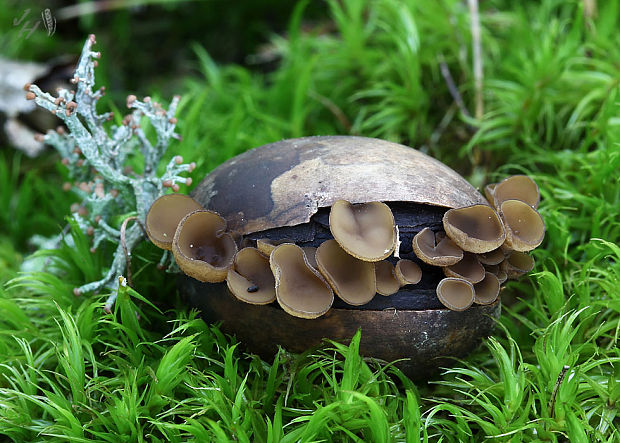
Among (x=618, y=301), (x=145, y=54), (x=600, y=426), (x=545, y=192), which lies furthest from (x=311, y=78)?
(x=600, y=426)

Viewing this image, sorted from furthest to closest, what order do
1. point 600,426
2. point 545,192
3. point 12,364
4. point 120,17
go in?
point 120,17 → point 545,192 → point 12,364 → point 600,426

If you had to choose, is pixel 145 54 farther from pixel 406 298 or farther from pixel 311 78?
pixel 406 298

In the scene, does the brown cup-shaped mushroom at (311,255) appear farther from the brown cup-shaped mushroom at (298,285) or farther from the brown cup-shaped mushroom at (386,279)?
the brown cup-shaped mushroom at (386,279)

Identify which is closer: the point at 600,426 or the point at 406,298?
the point at 600,426

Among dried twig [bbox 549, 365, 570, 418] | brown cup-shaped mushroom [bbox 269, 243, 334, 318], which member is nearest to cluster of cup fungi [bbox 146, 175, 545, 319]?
brown cup-shaped mushroom [bbox 269, 243, 334, 318]

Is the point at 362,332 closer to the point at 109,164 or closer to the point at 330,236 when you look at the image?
Answer: the point at 330,236

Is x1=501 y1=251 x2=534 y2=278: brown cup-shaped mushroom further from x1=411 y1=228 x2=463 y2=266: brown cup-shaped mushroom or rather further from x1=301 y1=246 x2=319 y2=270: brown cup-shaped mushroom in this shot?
x1=301 y1=246 x2=319 y2=270: brown cup-shaped mushroom

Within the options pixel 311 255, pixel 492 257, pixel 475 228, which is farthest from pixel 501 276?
pixel 311 255
